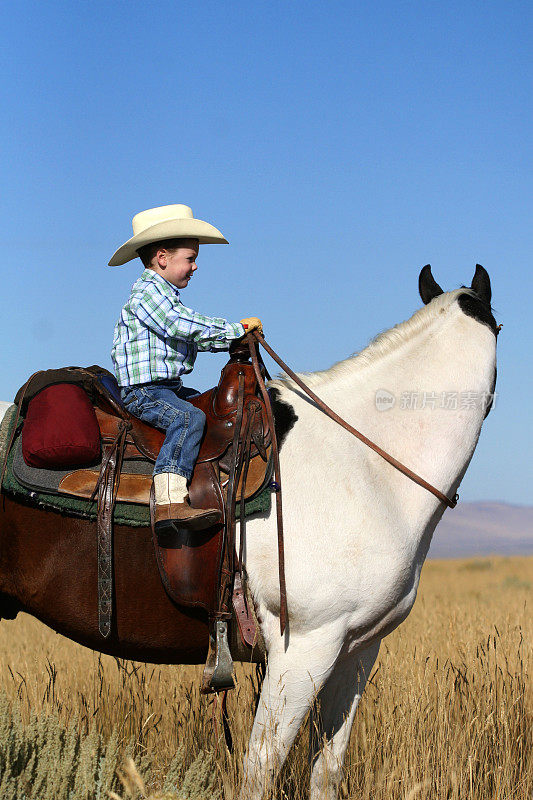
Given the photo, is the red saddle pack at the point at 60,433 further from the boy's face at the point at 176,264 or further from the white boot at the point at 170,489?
the boy's face at the point at 176,264

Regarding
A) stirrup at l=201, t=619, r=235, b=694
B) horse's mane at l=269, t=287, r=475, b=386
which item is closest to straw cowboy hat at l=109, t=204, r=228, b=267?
horse's mane at l=269, t=287, r=475, b=386

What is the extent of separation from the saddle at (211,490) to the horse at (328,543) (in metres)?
0.09

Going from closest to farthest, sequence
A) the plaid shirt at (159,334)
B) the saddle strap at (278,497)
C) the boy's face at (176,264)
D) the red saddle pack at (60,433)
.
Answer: the saddle strap at (278,497) < the red saddle pack at (60,433) < the plaid shirt at (159,334) < the boy's face at (176,264)

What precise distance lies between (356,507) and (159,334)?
1.41 m

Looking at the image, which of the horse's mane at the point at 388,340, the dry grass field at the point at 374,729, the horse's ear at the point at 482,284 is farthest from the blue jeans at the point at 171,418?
the horse's ear at the point at 482,284

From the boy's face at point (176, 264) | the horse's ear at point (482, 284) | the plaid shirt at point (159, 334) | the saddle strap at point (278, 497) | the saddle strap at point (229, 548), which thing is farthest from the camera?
the boy's face at point (176, 264)

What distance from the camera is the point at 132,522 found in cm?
352

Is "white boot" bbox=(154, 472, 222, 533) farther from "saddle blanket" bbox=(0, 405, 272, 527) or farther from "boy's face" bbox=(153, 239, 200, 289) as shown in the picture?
"boy's face" bbox=(153, 239, 200, 289)

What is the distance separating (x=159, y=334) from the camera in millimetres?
3832

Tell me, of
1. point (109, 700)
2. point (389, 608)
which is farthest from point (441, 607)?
point (389, 608)

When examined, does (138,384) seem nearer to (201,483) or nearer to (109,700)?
(201,483)

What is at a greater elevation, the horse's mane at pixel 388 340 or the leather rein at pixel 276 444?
the horse's mane at pixel 388 340

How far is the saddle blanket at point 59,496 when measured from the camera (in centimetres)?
346

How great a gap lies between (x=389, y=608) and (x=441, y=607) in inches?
375
